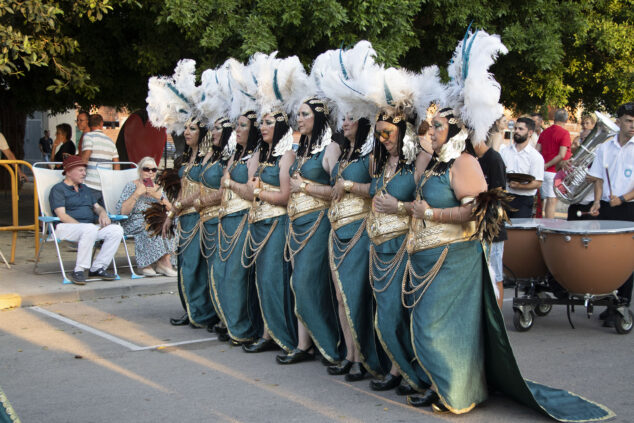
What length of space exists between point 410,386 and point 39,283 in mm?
5384

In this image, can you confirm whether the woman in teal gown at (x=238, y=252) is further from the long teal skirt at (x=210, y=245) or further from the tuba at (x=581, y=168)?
the tuba at (x=581, y=168)

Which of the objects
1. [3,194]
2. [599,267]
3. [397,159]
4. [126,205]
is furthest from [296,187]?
[3,194]

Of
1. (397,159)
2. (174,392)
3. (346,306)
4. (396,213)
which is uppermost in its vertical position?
(397,159)

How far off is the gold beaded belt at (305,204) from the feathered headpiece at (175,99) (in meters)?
1.79

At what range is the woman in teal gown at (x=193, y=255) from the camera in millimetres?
7473

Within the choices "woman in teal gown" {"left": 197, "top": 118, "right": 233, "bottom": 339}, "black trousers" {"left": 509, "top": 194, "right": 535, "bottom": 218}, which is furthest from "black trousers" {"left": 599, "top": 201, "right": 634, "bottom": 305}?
"woman in teal gown" {"left": 197, "top": 118, "right": 233, "bottom": 339}

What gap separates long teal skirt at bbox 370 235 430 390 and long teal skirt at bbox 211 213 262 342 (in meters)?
1.74

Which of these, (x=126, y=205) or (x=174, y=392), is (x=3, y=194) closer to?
(x=126, y=205)

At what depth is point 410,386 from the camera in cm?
544

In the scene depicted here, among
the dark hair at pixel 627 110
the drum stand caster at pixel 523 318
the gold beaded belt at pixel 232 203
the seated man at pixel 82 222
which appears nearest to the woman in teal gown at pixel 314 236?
the gold beaded belt at pixel 232 203

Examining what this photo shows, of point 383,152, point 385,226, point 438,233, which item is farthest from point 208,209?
point 438,233

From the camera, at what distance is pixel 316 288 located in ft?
20.4

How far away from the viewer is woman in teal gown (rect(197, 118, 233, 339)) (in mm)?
7156

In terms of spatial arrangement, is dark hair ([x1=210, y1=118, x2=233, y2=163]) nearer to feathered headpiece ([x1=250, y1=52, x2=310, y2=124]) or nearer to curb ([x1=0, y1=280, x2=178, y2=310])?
feathered headpiece ([x1=250, y1=52, x2=310, y2=124])
